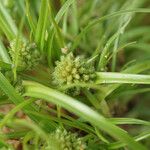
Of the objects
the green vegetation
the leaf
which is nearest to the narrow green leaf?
the green vegetation

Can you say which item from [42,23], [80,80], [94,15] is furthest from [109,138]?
[94,15]

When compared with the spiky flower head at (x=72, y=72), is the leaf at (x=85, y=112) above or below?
below

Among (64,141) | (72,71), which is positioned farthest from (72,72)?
(64,141)

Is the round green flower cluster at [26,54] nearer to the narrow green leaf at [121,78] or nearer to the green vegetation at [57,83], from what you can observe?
the green vegetation at [57,83]

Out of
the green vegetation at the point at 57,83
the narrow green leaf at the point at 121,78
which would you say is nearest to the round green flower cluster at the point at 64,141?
the green vegetation at the point at 57,83

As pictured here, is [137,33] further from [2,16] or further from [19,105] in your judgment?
[19,105]

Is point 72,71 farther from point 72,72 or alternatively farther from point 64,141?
point 64,141

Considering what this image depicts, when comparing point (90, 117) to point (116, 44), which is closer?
point (90, 117)
